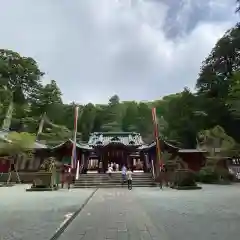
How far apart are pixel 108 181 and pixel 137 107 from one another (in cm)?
4697

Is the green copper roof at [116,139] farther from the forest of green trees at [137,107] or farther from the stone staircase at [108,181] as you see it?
the forest of green trees at [137,107]

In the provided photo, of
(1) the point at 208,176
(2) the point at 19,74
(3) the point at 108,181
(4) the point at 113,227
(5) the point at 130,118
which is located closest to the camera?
(4) the point at 113,227

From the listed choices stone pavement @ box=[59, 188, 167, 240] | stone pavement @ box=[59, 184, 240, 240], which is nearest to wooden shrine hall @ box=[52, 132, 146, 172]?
stone pavement @ box=[59, 188, 167, 240]

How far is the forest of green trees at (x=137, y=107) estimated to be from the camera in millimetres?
46188

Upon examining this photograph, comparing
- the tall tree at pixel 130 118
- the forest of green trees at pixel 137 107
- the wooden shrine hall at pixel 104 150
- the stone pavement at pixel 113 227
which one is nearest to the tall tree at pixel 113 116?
the forest of green trees at pixel 137 107

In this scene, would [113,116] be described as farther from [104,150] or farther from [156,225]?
[156,225]

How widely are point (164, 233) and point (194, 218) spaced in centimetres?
259

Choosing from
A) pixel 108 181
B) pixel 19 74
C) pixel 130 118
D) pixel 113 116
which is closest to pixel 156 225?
pixel 108 181

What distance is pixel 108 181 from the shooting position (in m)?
32.6

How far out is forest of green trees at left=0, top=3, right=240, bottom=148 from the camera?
46.2 meters

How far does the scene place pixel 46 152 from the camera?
39969mm

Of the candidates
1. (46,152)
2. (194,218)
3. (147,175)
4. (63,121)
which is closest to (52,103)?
(63,121)

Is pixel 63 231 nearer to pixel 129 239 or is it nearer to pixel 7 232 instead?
pixel 7 232

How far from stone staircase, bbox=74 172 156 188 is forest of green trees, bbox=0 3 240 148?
10.9m
